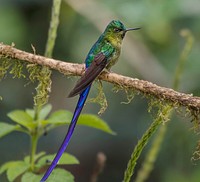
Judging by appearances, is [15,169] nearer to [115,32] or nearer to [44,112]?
[44,112]

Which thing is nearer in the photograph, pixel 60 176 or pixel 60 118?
pixel 60 176

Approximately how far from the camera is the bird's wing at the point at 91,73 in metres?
2.17

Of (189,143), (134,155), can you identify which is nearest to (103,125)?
(134,155)

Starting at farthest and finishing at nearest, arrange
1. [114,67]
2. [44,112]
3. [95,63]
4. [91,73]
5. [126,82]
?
[114,67], [44,112], [95,63], [91,73], [126,82]

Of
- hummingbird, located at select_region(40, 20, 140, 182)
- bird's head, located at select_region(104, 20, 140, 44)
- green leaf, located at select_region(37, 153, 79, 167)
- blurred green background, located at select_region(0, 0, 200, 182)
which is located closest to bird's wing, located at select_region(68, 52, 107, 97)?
hummingbird, located at select_region(40, 20, 140, 182)

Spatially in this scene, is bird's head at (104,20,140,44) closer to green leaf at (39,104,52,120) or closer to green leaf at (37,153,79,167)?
green leaf at (39,104,52,120)

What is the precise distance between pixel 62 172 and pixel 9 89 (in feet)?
9.05

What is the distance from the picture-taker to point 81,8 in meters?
4.57

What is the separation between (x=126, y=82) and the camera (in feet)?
6.96

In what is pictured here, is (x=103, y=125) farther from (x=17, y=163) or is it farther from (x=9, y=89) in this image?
(x=9, y=89)

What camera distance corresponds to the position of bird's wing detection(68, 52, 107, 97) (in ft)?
7.11

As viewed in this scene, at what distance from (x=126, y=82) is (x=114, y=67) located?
→ 250 cm

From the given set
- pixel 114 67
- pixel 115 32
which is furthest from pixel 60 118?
pixel 114 67

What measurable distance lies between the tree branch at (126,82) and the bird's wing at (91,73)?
0.04 metres
